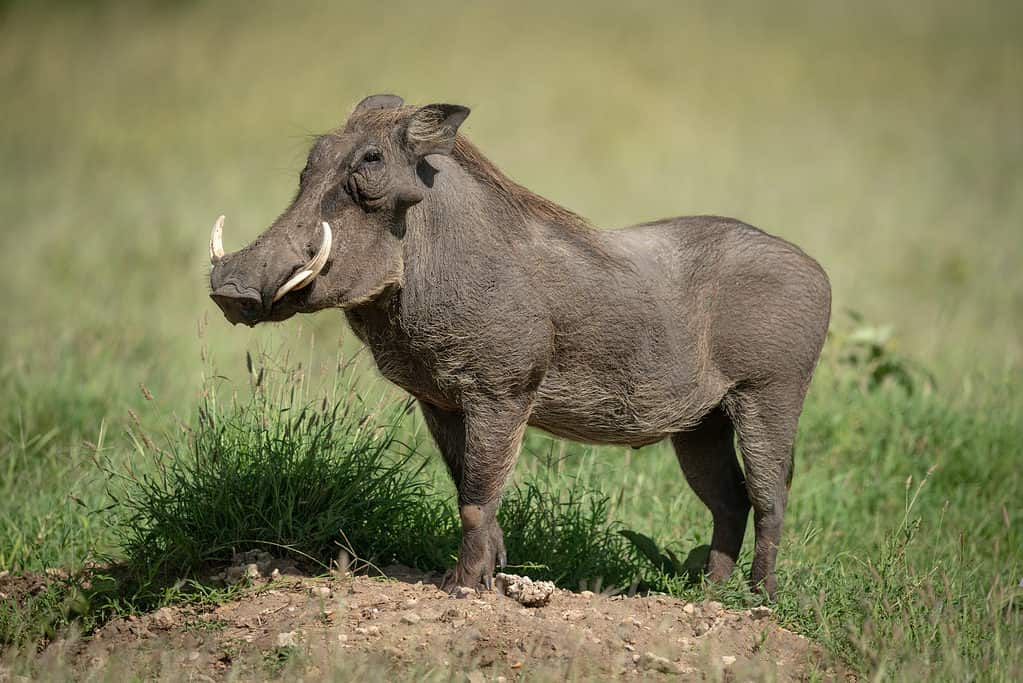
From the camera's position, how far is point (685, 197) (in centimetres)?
1264

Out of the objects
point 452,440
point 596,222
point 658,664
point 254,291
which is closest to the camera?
point 254,291

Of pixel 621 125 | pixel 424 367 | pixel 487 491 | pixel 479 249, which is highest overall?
pixel 621 125

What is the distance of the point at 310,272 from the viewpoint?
340cm

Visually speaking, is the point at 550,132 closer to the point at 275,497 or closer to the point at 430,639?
the point at 275,497

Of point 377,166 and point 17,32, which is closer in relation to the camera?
point 377,166

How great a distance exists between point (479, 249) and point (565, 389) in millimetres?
529

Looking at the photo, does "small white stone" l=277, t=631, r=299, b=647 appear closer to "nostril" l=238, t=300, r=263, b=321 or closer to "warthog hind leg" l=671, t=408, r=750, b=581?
"nostril" l=238, t=300, r=263, b=321

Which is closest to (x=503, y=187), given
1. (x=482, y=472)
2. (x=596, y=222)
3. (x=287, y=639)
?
(x=482, y=472)

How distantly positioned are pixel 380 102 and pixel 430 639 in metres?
1.63

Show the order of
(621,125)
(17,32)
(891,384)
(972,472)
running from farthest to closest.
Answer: (17,32), (621,125), (891,384), (972,472)

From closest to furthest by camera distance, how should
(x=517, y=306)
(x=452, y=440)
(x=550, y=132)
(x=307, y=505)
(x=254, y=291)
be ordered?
(x=254, y=291), (x=517, y=306), (x=452, y=440), (x=307, y=505), (x=550, y=132)

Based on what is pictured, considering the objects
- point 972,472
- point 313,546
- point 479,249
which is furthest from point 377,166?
point 972,472

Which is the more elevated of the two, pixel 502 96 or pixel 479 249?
pixel 502 96

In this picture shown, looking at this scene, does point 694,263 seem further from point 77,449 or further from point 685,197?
point 685,197
